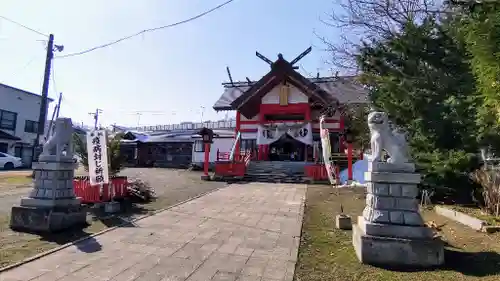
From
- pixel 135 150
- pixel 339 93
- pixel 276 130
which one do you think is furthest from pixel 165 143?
pixel 339 93

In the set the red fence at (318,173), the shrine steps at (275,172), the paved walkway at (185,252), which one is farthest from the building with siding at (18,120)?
the paved walkway at (185,252)

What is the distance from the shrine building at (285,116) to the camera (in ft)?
72.6

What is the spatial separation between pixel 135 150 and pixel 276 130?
15245 mm

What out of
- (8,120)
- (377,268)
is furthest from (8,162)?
(377,268)

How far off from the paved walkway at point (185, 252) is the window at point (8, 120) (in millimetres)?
32193

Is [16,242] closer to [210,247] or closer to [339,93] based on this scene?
[210,247]

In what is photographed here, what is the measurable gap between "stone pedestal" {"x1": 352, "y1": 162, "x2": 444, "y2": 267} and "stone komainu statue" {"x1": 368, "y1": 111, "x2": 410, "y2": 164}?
5.0 inches

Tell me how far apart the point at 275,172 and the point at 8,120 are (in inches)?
1102

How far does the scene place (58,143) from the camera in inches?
277

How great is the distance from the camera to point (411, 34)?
907cm

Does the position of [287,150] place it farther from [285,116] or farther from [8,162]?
[8,162]

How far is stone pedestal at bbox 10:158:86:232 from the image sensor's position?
21.2 ft

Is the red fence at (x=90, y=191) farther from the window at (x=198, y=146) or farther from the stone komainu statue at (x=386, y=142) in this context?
the window at (x=198, y=146)

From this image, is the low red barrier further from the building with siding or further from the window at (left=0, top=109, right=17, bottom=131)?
the window at (left=0, top=109, right=17, bottom=131)
